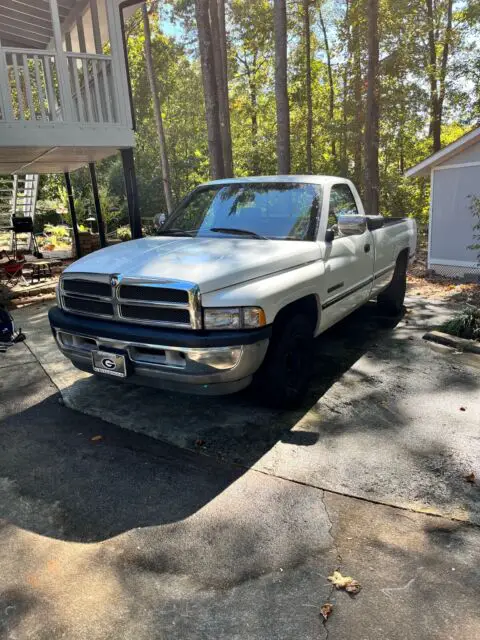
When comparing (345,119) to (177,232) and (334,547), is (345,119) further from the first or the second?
(334,547)

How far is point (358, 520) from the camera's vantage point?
110 inches

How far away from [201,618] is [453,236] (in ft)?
37.5

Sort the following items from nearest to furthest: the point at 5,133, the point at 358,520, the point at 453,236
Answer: the point at 358,520 → the point at 5,133 → the point at 453,236

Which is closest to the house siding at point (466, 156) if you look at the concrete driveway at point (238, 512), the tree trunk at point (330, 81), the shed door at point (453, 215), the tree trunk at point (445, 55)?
the shed door at point (453, 215)

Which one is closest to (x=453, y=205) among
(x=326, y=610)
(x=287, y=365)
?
(x=287, y=365)

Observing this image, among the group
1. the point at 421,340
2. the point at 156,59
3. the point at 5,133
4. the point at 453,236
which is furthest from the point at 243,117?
the point at 421,340

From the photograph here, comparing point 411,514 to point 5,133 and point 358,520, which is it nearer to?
point 358,520

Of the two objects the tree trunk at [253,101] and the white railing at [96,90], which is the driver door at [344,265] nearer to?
the white railing at [96,90]

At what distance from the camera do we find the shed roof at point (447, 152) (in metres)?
10.4

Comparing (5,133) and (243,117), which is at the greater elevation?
(243,117)

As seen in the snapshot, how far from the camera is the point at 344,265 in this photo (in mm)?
4852

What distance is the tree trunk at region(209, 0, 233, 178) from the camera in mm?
15625

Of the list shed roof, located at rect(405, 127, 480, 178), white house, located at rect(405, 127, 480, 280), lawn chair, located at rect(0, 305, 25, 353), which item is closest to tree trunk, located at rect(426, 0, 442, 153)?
shed roof, located at rect(405, 127, 480, 178)

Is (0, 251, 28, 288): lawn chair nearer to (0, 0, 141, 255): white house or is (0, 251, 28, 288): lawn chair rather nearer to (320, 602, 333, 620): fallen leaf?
(0, 0, 141, 255): white house
